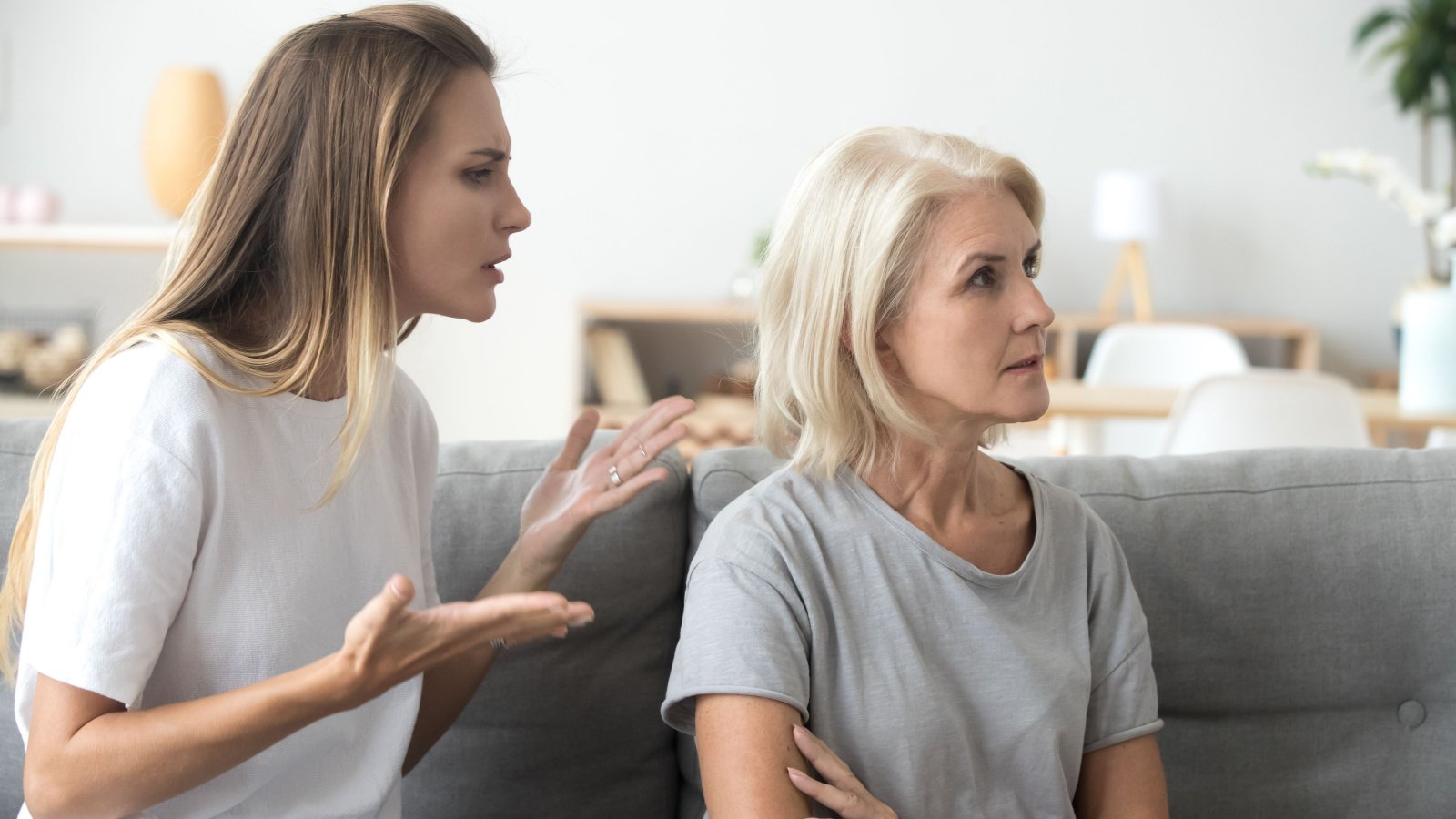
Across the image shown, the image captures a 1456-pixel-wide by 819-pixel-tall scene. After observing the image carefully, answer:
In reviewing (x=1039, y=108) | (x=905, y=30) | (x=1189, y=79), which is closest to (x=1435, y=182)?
(x=1189, y=79)

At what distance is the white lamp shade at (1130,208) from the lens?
4.99 meters

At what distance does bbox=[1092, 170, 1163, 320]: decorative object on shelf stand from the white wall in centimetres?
28

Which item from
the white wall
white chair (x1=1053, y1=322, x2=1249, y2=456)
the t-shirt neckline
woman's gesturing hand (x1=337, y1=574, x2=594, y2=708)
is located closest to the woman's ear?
the t-shirt neckline

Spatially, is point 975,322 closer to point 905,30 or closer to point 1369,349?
point 905,30

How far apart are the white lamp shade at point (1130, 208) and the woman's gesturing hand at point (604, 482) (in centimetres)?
391

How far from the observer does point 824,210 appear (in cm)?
129

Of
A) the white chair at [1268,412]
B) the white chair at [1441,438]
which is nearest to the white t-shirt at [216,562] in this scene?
the white chair at [1268,412]

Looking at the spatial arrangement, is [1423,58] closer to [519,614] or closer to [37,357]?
[37,357]

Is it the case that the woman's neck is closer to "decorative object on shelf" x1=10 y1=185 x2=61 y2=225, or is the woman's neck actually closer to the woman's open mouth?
the woman's open mouth

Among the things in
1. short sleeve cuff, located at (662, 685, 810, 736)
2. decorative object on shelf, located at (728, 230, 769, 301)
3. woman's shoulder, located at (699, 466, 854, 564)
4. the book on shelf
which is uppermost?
woman's shoulder, located at (699, 466, 854, 564)

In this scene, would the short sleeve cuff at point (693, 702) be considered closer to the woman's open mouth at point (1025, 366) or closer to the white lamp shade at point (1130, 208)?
the woman's open mouth at point (1025, 366)

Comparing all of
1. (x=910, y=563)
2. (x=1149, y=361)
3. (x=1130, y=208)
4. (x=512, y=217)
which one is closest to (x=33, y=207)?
(x=1149, y=361)

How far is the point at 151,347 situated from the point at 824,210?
1.98ft

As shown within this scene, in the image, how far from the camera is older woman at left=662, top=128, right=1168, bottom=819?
120 cm
